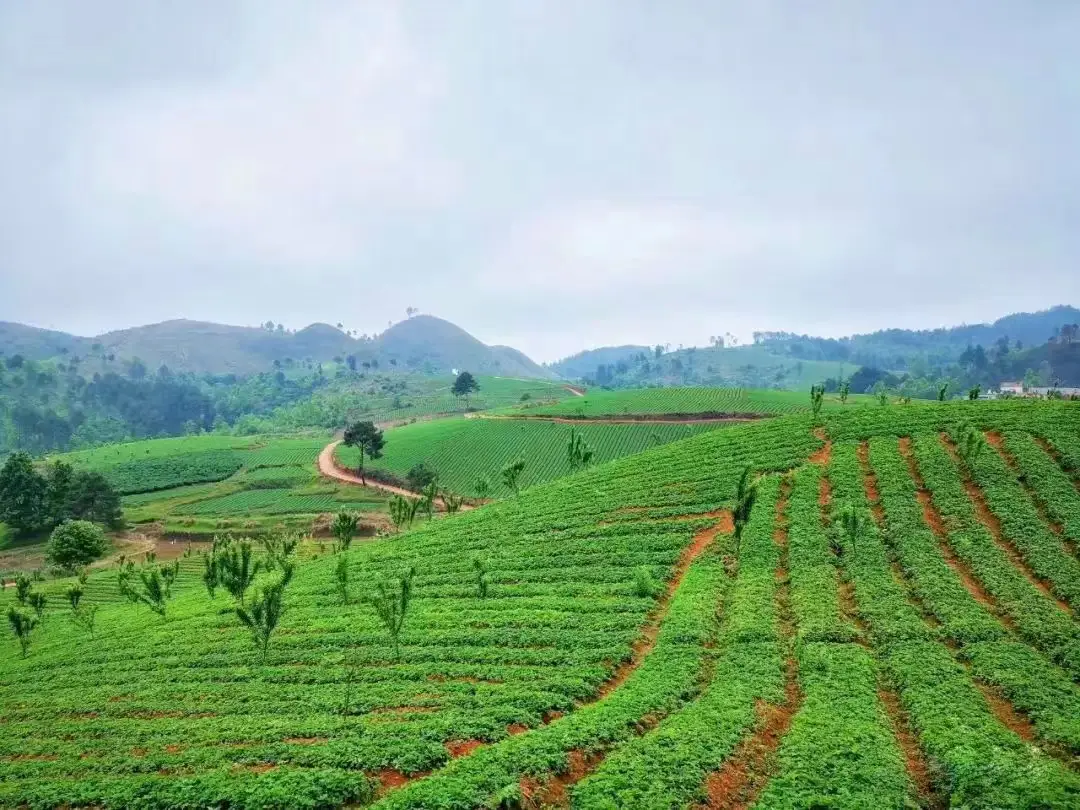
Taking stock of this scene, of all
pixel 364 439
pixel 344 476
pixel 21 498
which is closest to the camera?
pixel 21 498

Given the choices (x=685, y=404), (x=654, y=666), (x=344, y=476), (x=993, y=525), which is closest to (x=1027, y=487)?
(x=993, y=525)

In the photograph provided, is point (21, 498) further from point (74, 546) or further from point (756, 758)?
point (756, 758)

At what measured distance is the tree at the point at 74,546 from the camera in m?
65.9

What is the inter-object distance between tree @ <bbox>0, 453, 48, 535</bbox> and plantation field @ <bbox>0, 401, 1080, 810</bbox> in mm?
51410

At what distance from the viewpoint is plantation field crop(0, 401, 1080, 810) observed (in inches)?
718

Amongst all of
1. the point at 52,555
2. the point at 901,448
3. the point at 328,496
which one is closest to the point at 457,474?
the point at 328,496

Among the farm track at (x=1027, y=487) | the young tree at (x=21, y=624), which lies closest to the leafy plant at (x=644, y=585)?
the farm track at (x=1027, y=487)

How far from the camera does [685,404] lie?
129 meters

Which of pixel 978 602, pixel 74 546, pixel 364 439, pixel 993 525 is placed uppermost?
pixel 364 439

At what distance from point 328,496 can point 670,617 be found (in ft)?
270

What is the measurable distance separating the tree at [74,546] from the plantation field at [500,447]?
157ft

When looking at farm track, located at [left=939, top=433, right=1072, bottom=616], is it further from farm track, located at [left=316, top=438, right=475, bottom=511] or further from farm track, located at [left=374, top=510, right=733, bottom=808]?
farm track, located at [left=316, top=438, right=475, bottom=511]

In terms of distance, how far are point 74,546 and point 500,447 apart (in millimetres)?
66399

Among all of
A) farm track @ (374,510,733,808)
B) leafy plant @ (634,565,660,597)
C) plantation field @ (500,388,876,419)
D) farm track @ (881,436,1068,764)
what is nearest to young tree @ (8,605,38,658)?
farm track @ (374,510,733,808)
